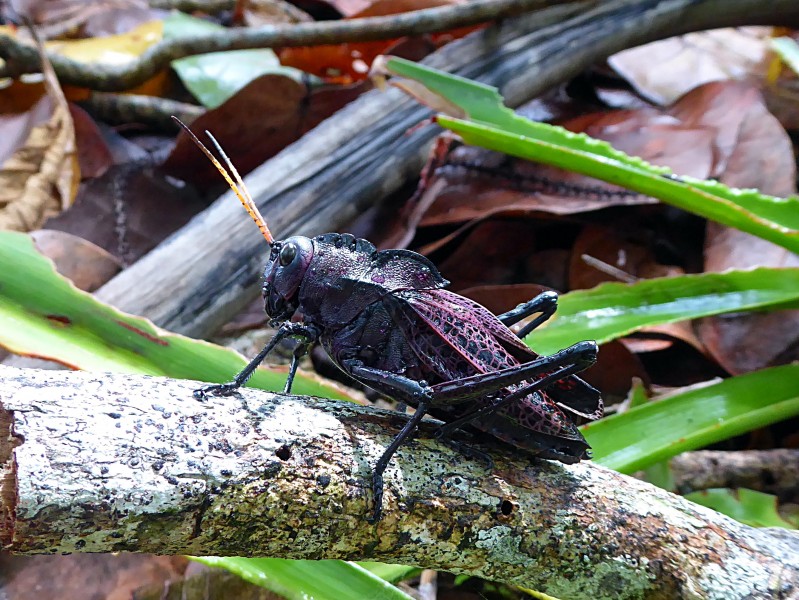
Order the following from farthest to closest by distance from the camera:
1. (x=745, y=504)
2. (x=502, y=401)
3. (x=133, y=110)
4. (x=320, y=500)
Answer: (x=133, y=110) → (x=745, y=504) → (x=502, y=401) → (x=320, y=500)

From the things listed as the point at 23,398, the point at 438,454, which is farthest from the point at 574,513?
the point at 23,398

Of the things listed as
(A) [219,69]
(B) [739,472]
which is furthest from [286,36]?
(B) [739,472]

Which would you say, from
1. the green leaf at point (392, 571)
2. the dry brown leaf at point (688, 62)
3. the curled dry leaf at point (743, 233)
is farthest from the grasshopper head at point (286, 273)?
the dry brown leaf at point (688, 62)

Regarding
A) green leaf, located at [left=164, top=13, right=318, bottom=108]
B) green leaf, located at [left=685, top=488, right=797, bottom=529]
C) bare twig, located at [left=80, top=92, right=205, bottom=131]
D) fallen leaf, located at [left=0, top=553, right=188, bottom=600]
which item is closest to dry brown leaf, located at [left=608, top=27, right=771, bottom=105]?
green leaf, located at [left=164, top=13, right=318, bottom=108]

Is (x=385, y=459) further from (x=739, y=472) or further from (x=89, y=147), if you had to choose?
(x=89, y=147)

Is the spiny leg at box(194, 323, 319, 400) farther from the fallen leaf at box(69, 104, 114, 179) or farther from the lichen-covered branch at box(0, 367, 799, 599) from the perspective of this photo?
the fallen leaf at box(69, 104, 114, 179)

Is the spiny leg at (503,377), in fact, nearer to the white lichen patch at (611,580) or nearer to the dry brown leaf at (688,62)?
the white lichen patch at (611,580)
